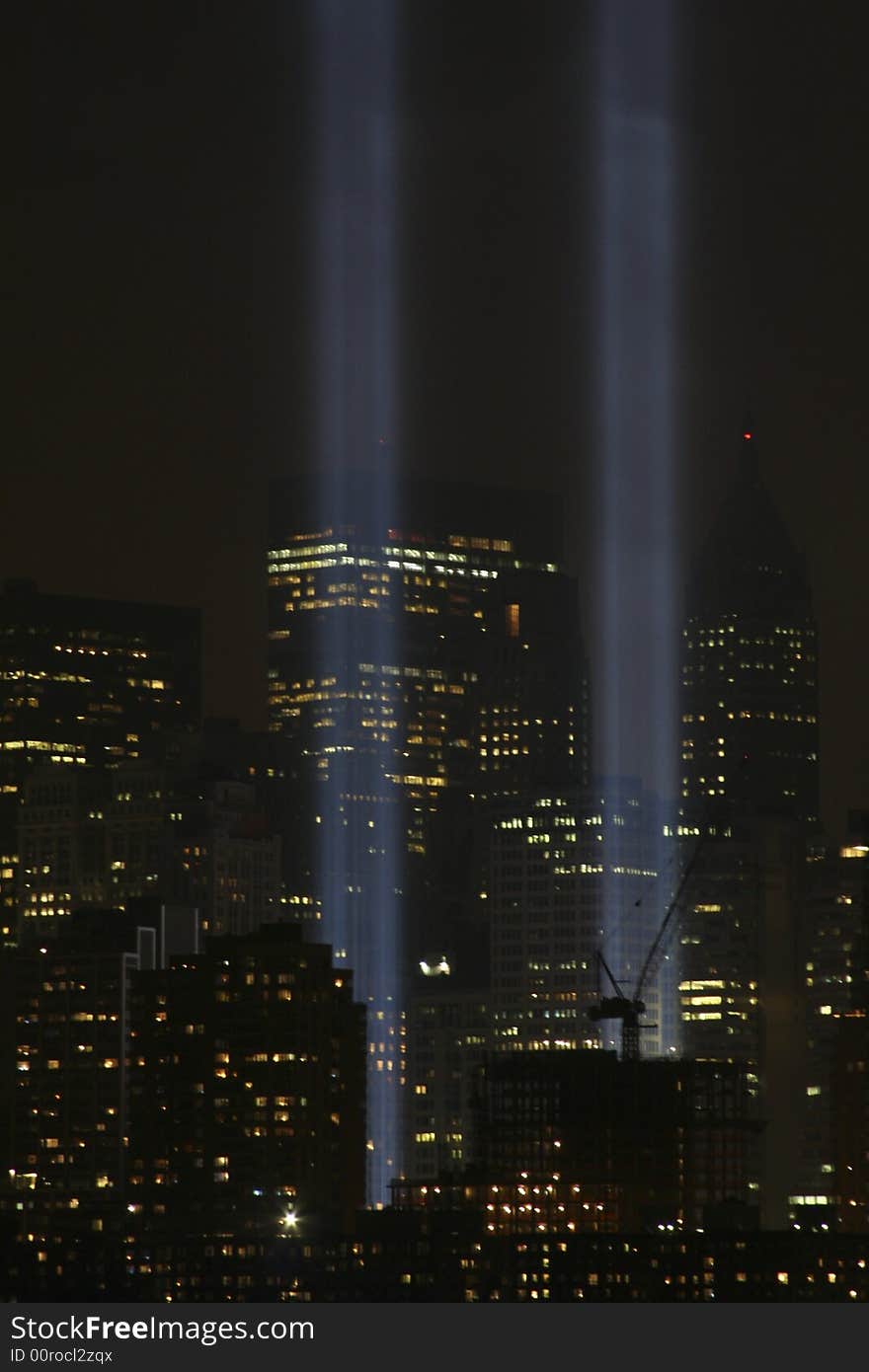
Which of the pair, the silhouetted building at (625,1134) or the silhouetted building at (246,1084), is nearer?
the silhouetted building at (246,1084)

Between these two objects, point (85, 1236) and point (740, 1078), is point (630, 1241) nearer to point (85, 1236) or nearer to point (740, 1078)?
point (85, 1236)

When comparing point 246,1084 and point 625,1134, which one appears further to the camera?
point 625,1134

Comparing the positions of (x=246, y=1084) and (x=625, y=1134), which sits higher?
(x=246, y=1084)

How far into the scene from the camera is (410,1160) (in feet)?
634

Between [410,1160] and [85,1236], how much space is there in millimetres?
48325

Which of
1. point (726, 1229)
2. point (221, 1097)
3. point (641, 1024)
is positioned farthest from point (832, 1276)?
point (641, 1024)

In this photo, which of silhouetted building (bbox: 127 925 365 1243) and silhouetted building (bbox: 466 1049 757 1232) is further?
silhouetted building (bbox: 466 1049 757 1232)

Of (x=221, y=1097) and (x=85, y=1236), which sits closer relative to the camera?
(x=85, y=1236)
